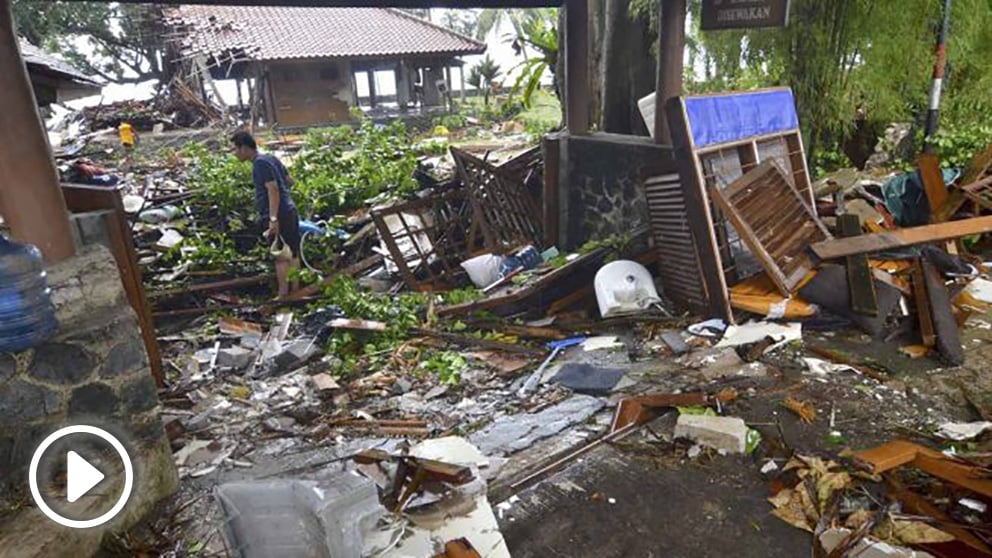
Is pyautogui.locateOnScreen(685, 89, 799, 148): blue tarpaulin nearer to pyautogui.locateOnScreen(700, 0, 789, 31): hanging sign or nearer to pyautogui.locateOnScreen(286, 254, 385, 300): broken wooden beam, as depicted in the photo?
pyautogui.locateOnScreen(700, 0, 789, 31): hanging sign

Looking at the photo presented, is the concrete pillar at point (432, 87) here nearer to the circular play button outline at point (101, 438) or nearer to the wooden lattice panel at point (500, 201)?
the wooden lattice panel at point (500, 201)

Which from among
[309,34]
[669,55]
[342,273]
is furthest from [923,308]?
[309,34]

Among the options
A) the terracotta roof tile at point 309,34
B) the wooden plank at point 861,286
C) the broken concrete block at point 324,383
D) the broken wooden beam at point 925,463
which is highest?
the terracotta roof tile at point 309,34

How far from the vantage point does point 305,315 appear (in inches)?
284

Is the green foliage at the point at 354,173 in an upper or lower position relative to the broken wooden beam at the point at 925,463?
upper

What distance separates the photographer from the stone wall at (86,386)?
2771 mm

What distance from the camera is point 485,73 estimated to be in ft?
91.0

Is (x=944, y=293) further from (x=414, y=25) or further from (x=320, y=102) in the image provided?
(x=414, y=25)

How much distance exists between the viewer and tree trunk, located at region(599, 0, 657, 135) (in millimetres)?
8094

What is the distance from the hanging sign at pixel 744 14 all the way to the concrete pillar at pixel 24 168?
5364 millimetres

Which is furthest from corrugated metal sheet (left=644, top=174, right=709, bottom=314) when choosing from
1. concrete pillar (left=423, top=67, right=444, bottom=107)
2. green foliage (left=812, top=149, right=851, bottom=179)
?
concrete pillar (left=423, top=67, right=444, bottom=107)

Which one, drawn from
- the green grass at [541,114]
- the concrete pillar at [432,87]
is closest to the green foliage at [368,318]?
the green grass at [541,114]

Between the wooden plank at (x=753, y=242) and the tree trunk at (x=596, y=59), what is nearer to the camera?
the wooden plank at (x=753, y=242)

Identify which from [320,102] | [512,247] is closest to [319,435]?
[512,247]
